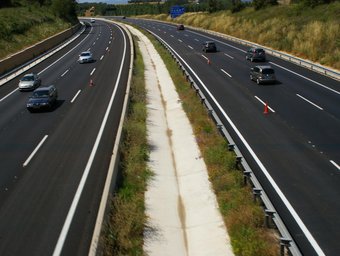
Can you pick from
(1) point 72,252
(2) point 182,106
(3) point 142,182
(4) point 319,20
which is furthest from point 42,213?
(4) point 319,20

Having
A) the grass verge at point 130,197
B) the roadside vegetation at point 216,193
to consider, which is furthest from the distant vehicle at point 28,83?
the roadside vegetation at point 216,193

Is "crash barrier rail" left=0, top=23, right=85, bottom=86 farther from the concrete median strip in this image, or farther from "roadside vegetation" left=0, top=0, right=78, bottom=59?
the concrete median strip

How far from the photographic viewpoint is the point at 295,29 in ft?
192

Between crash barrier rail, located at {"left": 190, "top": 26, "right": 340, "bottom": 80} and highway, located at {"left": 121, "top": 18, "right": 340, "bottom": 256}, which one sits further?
crash barrier rail, located at {"left": 190, "top": 26, "right": 340, "bottom": 80}

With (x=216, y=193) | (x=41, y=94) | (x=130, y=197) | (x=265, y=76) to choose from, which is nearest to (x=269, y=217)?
(x=216, y=193)

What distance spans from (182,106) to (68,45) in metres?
50.5

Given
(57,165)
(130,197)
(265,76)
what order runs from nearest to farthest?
(130,197), (57,165), (265,76)

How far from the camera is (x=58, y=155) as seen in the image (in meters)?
20.8

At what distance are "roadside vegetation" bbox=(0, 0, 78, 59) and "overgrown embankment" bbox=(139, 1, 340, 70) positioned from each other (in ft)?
113

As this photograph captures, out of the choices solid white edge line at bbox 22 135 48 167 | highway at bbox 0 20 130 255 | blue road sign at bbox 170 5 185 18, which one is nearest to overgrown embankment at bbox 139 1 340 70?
highway at bbox 0 20 130 255

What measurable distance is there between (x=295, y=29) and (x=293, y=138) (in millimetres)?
40428

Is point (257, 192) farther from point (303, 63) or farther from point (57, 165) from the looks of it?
point (303, 63)

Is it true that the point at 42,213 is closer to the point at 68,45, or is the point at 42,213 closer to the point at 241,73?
the point at 241,73

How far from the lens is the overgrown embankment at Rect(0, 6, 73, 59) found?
2420 inches
